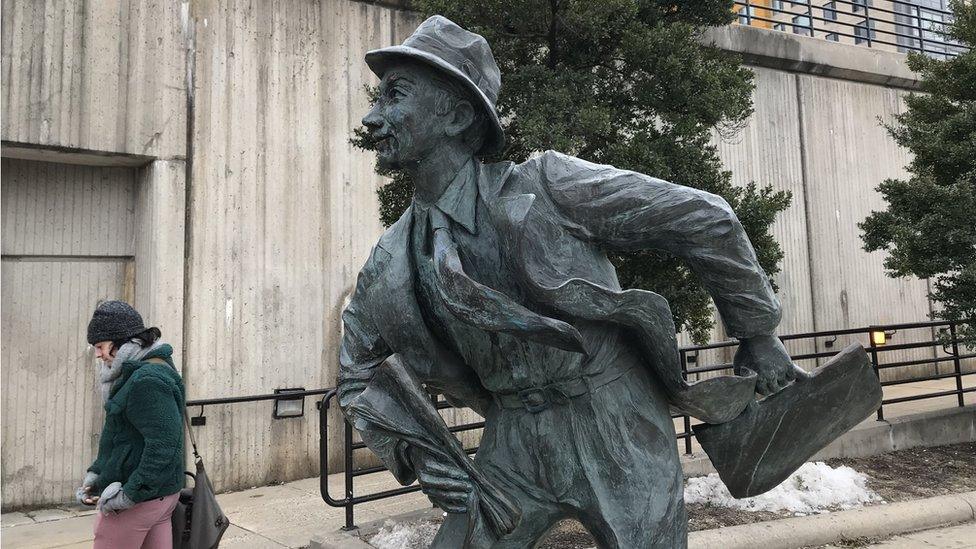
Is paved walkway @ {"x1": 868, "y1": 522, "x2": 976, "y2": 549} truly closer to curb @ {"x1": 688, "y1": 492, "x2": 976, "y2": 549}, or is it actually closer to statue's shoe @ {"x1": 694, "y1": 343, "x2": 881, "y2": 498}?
curb @ {"x1": 688, "y1": 492, "x2": 976, "y2": 549}

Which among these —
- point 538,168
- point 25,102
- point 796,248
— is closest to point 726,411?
point 538,168

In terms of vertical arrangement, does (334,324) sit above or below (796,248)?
below

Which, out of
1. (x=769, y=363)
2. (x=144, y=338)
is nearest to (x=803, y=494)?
(x=769, y=363)

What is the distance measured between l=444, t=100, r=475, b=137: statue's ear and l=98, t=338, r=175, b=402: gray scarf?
2.58 meters

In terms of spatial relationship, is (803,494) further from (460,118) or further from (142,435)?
(460,118)

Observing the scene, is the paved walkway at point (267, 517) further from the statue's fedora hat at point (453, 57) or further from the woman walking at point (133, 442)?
the statue's fedora hat at point (453, 57)

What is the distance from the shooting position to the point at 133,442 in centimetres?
370

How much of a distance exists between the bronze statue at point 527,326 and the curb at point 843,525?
3062 mm

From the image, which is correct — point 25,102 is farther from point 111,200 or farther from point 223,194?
point 223,194

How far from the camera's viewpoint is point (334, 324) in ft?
26.0

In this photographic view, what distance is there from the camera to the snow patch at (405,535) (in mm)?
4742

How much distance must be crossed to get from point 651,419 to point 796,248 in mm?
10204

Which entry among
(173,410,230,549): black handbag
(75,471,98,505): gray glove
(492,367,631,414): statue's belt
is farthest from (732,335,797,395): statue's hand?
(75,471,98,505): gray glove

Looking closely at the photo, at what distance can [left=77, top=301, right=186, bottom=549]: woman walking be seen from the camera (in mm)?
3586
